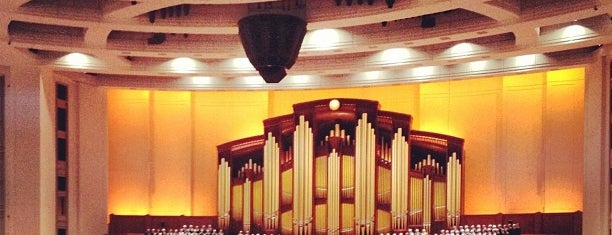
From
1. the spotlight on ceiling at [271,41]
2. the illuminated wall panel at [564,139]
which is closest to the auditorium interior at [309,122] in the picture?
the illuminated wall panel at [564,139]

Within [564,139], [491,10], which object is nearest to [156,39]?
[491,10]

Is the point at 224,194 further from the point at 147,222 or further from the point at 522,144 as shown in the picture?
the point at 522,144

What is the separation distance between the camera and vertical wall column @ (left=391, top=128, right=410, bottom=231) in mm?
11938

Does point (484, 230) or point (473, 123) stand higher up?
point (473, 123)

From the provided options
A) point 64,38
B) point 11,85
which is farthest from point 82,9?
point 11,85

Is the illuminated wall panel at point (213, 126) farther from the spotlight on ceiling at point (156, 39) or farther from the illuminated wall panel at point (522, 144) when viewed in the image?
the illuminated wall panel at point (522, 144)

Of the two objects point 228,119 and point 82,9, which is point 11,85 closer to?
point 82,9

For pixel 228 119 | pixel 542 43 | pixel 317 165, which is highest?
pixel 542 43

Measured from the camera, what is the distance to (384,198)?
12.2 m

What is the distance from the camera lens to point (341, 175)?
12.4 meters

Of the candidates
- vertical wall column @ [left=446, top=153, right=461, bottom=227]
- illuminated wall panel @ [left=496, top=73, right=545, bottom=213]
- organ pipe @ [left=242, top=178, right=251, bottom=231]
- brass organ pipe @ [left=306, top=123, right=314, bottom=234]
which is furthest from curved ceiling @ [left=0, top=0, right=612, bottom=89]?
organ pipe @ [left=242, top=178, right=251, bottom=231]

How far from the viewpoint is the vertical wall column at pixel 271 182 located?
1268cm

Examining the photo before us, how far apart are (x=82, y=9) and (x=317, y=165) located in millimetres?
5521

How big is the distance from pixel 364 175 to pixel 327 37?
3.39 metres
